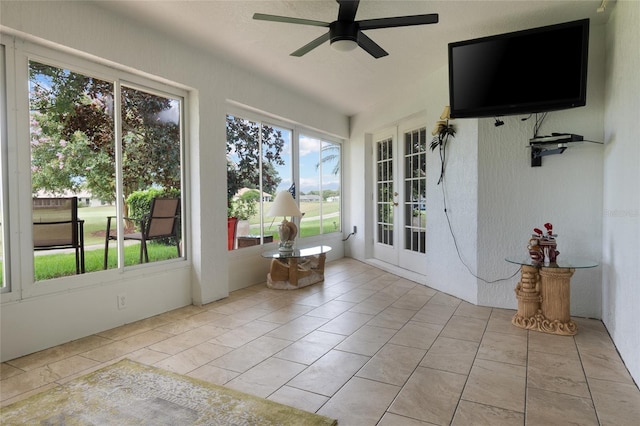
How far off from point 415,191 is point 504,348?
8.96ft

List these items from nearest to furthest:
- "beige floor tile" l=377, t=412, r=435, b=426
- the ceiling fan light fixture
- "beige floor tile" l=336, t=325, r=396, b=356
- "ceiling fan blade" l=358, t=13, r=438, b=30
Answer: "beige floor tile" l=377, t=412, r=435, b=426 < "ceiling fan blade" l=358, t=13, r=438, b=30 < the ceiling fan light fixture < "beige floor tile" l=336, t=325, r=396, b=356

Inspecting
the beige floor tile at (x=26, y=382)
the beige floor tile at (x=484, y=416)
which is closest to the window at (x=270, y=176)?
the beige floor tile at (x=26, y=382)

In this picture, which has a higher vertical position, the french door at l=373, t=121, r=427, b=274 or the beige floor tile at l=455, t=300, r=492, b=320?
the french door at l=373, t=121, r=427, b=274

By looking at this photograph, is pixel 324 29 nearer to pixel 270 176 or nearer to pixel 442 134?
pixel 442 134

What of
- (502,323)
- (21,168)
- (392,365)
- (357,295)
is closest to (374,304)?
(357,295)

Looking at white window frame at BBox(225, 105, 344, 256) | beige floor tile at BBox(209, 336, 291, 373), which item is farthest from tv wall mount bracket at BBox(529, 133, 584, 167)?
white window frame at BBox(225, 105, 344, 256)

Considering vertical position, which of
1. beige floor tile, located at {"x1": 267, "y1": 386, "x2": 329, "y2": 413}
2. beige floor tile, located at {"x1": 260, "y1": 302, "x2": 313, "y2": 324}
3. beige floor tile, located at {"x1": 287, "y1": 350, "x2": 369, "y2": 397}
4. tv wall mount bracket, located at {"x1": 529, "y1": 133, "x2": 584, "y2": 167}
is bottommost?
beige floor tile, located at {"x1": 267, "y1": 386, "x2": 329, "y2": 413}

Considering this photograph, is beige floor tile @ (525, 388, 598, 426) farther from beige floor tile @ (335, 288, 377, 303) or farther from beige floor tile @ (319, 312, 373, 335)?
beige floor tile @ (335, 288, 377, 303)

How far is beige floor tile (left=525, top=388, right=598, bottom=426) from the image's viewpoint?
186 cm

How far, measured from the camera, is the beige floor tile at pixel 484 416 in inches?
72.7

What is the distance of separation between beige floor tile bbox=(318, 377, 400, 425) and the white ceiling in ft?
8.96

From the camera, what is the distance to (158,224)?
3686 millimetres

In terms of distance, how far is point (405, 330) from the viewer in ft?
10.4

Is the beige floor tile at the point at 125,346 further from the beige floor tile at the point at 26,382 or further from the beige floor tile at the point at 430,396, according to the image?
the beige floor tile at the point at 430,396
